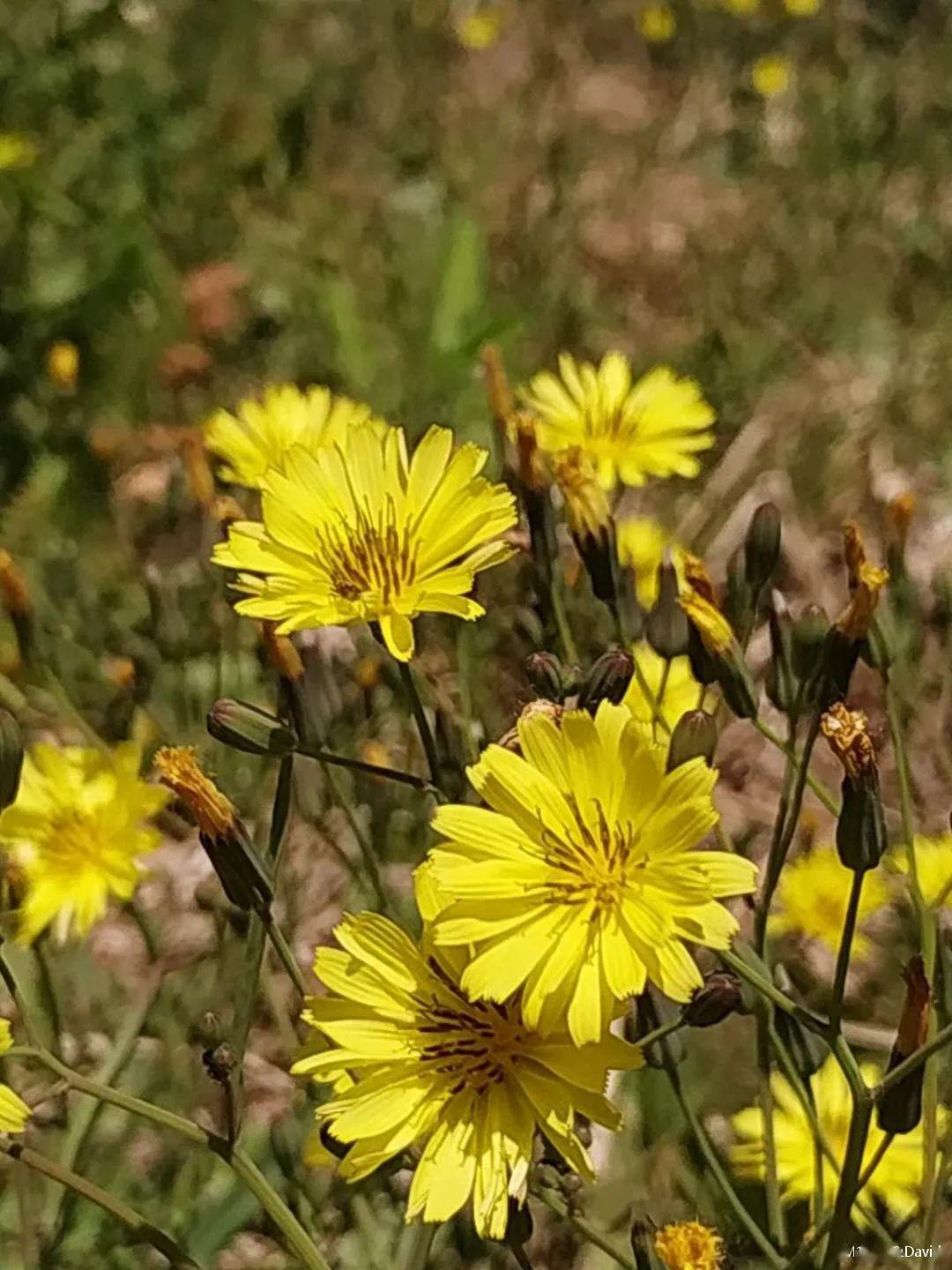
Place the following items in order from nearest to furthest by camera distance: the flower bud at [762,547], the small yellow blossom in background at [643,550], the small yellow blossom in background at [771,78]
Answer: the flower bud at [762,547] < the small yellow blossom in background at [643,550] < the small yellow blossom in background at [771,78]

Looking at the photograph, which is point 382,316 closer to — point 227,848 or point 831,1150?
point 831,1150

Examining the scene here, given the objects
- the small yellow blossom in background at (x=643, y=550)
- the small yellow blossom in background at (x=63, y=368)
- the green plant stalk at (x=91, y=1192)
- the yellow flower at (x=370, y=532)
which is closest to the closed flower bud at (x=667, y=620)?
the yellow flower at (x=370, y=532)

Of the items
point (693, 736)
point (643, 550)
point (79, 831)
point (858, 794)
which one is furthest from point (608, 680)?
point (643, 550)

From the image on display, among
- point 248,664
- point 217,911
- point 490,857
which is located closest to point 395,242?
point 248,664

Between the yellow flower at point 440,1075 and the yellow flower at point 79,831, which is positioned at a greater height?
the yellow flower at point 79,831

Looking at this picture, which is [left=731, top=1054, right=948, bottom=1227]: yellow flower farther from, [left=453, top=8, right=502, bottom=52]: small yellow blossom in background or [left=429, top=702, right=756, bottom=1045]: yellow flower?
[left=453, top=8, right=502, bottom=52]: small yellow blossom in background

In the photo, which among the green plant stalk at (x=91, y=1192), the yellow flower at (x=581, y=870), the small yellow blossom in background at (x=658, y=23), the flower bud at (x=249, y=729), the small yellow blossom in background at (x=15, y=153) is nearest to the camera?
the yellow flower at (x=581, y=870)

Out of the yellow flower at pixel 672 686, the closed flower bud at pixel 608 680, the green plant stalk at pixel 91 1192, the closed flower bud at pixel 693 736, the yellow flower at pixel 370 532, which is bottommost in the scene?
the green plant stalk at pixel 91 1192

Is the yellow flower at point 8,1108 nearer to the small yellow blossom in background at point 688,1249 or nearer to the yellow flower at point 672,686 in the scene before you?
the small yellow blossom in background at point 688,1249
